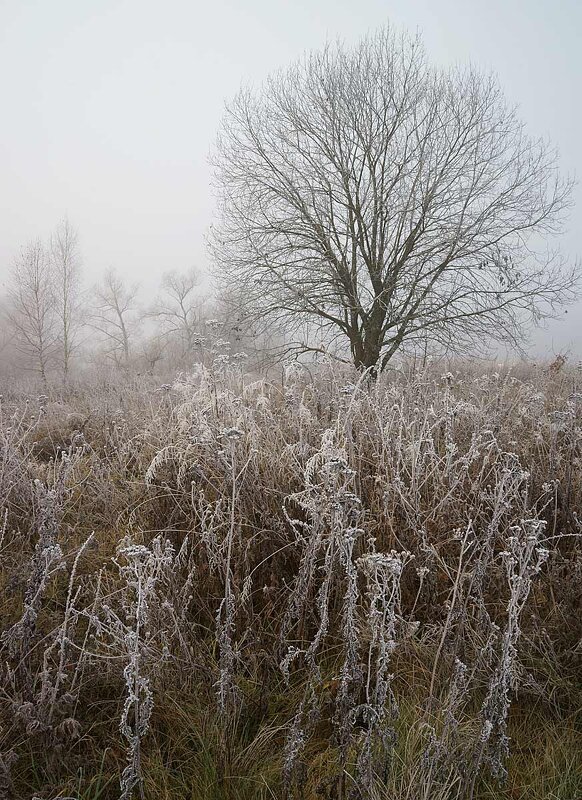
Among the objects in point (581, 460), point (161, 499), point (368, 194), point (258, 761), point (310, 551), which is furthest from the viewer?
point (368, 194)

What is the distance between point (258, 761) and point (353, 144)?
15813 mm

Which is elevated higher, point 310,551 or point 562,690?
point 310,551

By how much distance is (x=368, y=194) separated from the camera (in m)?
15.3

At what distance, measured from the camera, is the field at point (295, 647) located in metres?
1.61

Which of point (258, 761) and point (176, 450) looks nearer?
point (258, 761)

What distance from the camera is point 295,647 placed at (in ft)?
6.99

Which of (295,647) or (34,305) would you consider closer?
(295,647)

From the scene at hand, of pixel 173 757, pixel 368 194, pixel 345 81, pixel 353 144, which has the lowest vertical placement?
pixel 173 757

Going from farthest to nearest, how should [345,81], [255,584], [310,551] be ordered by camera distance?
[345,81] < [255,584] < [310,551]

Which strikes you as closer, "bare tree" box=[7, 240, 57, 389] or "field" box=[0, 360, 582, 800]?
"field" box=[0, 360, 582, 800]

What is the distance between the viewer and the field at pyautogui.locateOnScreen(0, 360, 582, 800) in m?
1.61

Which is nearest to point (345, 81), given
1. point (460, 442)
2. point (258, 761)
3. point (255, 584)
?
point (460, 442)

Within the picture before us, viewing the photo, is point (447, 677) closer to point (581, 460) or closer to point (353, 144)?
point (581, 460)

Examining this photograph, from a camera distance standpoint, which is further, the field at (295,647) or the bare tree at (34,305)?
the bare tree at (34,305)
